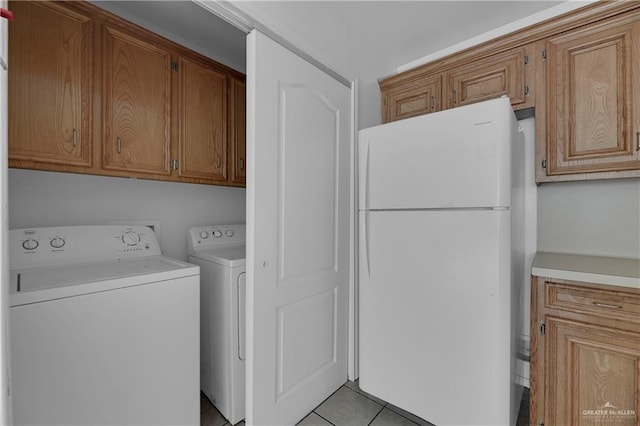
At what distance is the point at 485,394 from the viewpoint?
1.25 meters

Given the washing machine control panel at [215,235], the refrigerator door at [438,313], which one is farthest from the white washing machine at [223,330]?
the refrigerator door at [438,313]

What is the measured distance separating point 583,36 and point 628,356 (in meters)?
1.58

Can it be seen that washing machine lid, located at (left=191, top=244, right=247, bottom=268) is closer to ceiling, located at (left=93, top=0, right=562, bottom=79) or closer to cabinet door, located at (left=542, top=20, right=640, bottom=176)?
ceiling, located at (left=93, top=0, right=562, bottom=79)

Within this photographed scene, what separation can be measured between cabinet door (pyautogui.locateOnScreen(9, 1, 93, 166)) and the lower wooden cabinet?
232cm

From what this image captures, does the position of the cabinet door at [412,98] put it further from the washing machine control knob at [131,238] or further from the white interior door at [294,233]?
the washing machine control knob at [131,238]

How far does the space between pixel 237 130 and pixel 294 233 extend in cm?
103

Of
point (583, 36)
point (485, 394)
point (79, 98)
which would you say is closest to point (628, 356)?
point (485, 394)

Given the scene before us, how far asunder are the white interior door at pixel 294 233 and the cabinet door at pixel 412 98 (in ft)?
1.57

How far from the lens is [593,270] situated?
1260 mm

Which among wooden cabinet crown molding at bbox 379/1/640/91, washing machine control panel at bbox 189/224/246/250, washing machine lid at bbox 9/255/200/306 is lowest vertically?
washing machine lid at bbox 9/255/200/306

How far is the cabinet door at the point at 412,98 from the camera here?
206 cm

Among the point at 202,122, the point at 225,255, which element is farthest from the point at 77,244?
the point at 202,122

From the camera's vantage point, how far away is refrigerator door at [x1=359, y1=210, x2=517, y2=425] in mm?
1229

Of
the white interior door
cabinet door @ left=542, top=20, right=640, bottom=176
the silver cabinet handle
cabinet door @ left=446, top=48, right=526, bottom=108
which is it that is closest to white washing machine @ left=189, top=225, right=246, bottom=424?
the white interior door
